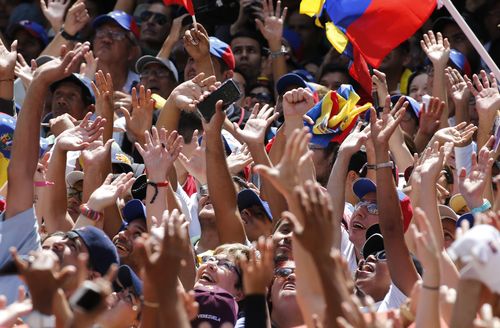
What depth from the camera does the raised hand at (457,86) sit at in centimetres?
970

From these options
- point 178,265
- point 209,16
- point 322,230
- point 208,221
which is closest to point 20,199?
point 208,221

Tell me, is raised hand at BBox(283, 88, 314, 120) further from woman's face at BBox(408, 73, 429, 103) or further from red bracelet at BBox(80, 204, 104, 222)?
woman's face at BBox(408, 73, 429, 103)

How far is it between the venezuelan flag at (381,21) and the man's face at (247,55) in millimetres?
2079

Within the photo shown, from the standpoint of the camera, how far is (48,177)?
8.01 metres

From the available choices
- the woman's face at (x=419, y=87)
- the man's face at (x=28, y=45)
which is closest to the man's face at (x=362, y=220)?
the woman's face at (x=419, y=87)

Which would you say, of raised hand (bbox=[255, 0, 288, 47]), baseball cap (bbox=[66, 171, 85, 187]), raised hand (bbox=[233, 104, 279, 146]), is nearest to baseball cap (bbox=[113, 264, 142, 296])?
raised hand (bbox=[233, 104, 279, 146])

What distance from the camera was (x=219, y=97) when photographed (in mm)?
8141

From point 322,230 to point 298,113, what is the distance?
10.8 feet

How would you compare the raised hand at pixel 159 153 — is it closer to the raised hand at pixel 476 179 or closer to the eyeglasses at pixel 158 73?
the raised hand at pixel 476 179

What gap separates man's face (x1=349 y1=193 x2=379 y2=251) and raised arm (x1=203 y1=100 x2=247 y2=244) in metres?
0.61

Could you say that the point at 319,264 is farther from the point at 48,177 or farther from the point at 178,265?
the point at 48,177

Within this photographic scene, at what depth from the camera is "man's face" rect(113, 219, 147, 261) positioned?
766 cm

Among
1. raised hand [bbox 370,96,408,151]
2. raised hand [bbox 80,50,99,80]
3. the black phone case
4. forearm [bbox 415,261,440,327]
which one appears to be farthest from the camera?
raised hand [bbox 80,50,99,80]

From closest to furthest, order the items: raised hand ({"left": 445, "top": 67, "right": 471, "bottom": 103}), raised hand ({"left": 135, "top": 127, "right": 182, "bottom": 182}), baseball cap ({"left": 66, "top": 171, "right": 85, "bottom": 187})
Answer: raised hand ({"left": 135, "top": 127, "right": 182, "bottom": 182}) < baseball cap ({"left": 66, "top": 171, "right": 85, "bottom": 187}) < raised hand ({"left": 445, "top": 67, "right": 471, "bottom": 103})
